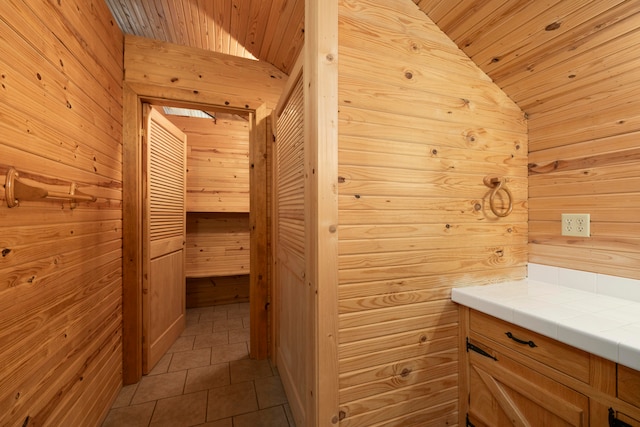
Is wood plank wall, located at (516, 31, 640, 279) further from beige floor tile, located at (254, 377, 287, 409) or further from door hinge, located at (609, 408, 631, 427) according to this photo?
beige floor tile, located at (254, 377, 287, 409)

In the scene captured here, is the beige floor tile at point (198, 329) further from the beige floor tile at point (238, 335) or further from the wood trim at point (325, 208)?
the wood trim at point (325, 208)

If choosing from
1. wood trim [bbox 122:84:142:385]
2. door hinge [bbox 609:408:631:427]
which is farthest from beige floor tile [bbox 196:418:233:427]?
door hinge [bbox 609:408:631:427]

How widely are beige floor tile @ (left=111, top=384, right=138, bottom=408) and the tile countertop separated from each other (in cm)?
205

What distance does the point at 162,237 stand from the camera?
2100mm

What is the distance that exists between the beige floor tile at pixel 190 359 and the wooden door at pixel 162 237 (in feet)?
0.44

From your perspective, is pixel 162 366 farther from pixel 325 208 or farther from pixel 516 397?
pixel 516 397

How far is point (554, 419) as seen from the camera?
0.88 m

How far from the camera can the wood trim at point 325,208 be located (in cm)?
99

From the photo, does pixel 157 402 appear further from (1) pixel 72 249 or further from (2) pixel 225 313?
(2) pixel 225 313

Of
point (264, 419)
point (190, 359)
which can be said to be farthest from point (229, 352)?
point (264, 419)

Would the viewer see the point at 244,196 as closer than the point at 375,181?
No

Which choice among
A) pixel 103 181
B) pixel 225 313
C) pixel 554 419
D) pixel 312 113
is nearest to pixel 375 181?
pixel 312 113

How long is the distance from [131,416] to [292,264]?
1295mm

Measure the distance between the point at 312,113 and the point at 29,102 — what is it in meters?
1.03
